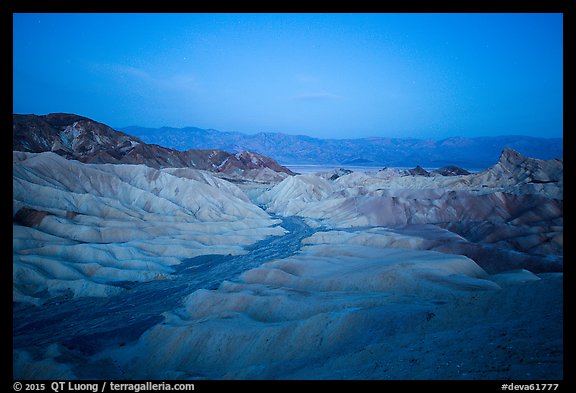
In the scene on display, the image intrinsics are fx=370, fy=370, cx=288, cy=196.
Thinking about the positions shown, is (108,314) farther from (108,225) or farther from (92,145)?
(92,145)

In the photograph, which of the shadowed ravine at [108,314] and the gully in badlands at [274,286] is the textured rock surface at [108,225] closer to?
the gully in badlands at [274,286]

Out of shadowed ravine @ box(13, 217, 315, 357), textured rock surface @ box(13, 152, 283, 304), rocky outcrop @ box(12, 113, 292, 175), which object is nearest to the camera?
shadowed ravine @ box(13, 217, 315, 357)

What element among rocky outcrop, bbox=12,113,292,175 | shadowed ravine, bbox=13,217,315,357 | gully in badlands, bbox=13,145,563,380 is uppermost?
rocky outcrop, bbox=12,113,292,175

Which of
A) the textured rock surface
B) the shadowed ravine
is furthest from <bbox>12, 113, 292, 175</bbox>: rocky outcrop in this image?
the shadowed ravine

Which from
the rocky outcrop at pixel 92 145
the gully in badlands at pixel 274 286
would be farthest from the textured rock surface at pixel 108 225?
the rocky outcrop at pixel 92 145

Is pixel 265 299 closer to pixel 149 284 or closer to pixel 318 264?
pixel 318 264

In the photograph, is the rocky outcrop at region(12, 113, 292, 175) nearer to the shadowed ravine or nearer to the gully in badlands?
the gully in badlands
